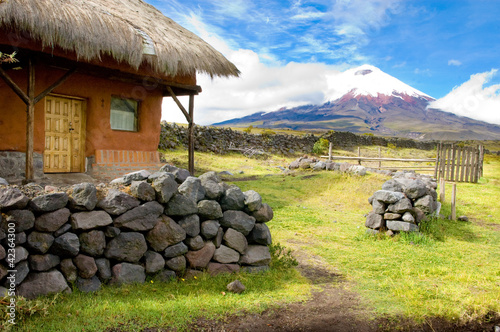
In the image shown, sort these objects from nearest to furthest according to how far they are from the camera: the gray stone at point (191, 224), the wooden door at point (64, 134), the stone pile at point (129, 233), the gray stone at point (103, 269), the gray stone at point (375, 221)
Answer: the stone pile at point (129, 233) → the gray stone at point (103, 269) → the gray stone at point (191, 224) → the gray stone at point (375, 221) → the wooden door at point (64, 134)

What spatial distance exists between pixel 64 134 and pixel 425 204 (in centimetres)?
776

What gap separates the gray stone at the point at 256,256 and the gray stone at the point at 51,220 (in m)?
2.10

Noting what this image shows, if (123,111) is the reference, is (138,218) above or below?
below

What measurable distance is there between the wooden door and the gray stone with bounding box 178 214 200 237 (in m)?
5.27

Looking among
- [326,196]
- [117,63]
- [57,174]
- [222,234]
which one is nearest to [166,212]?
[222,234]

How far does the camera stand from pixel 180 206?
4078mm

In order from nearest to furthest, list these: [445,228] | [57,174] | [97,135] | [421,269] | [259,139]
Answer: [421,269] → [445,228] → [57,174] → [97,135] → [259,139]

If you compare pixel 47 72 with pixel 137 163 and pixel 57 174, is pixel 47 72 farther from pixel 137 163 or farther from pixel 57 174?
pixel 137 163

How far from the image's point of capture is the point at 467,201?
397 inches

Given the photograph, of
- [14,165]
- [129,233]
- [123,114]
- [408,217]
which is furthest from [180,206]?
[123,114]

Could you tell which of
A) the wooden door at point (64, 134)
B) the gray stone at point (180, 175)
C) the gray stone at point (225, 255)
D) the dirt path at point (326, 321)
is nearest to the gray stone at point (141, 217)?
the gray stone at point (180, 175)

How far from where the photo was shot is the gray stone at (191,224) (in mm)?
4121

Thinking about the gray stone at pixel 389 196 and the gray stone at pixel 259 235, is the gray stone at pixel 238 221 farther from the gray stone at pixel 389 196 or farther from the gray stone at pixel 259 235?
the gray stone at pixel 389 196

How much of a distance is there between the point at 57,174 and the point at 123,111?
2.27 metres
